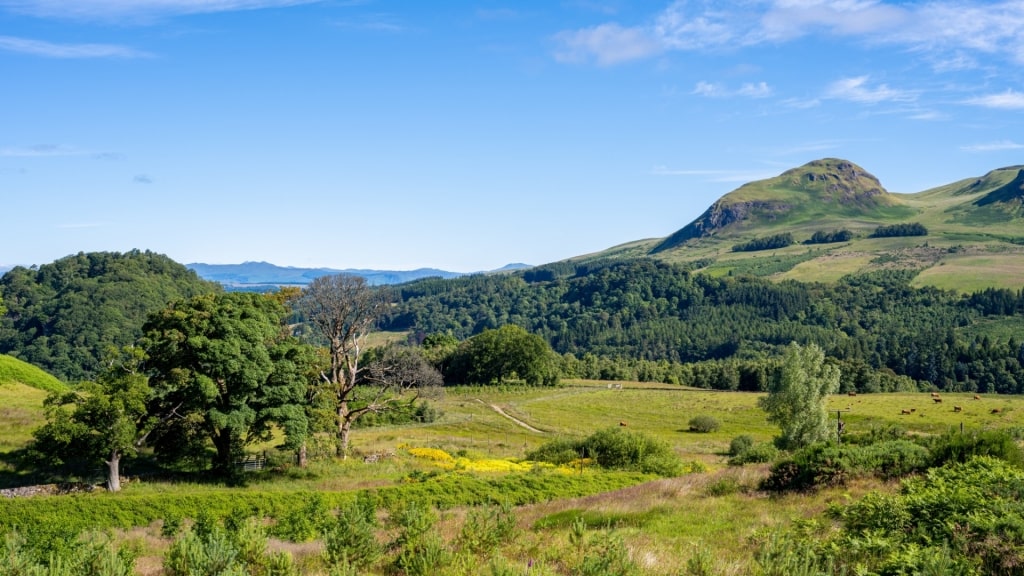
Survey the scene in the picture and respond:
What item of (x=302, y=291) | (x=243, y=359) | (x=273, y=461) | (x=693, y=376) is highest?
(x=302, y=291)

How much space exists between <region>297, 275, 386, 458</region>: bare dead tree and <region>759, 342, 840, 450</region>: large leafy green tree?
32.6 m

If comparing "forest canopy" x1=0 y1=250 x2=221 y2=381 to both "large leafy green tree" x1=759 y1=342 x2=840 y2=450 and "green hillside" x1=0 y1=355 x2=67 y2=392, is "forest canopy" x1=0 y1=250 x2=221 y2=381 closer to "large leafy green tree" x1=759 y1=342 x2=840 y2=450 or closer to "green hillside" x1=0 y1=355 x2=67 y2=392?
"green hillside" x1=0 y1=355 x2=67 y2=392

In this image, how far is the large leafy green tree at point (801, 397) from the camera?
51.9 m

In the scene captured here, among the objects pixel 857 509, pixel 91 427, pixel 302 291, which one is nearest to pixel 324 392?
pixel 302 291

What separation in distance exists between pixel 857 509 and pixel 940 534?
6.05ft

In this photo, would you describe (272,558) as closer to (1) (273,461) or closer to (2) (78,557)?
(2) (78,557)

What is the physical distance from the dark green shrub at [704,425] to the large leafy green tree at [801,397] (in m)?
25.6

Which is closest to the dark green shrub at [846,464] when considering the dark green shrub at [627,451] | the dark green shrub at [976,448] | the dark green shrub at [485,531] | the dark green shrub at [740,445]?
the dark green shrub at [976,448]

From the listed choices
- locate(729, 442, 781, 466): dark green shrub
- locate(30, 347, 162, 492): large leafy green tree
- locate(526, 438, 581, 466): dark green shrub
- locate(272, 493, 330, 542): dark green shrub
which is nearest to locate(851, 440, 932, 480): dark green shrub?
locate(272, 493, 330, 542): dark green shrub

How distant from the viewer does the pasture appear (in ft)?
46.9

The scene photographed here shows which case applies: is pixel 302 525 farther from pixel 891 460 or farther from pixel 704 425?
pixel 704 425

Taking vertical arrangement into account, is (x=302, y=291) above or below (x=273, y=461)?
above

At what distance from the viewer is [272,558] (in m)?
11.3

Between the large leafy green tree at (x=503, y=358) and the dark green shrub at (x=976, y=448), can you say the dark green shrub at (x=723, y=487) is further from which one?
the large leafy green tree at (x=503, y=358)
